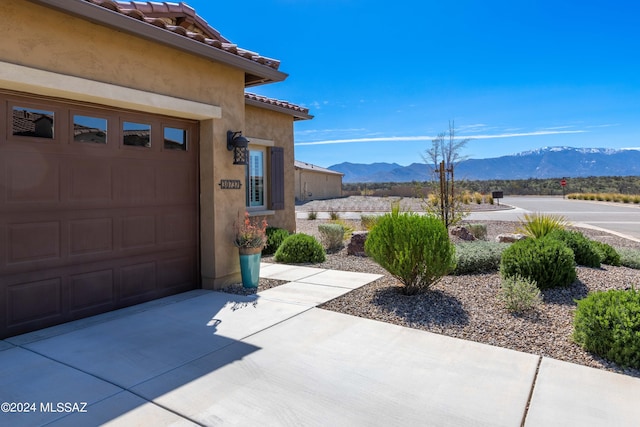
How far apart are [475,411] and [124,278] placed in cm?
483

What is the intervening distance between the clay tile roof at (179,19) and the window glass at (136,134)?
1.43 meters

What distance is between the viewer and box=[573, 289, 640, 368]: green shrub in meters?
3.74

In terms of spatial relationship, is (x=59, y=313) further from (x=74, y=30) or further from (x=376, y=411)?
(x=376, y=411)

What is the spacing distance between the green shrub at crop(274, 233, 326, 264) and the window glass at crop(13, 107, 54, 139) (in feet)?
17.7

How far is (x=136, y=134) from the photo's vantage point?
5.85m

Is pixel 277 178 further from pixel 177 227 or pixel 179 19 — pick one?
pixel 177 227

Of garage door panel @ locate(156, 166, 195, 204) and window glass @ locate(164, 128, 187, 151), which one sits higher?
window glass @ locate(164, 128, 187, 151)

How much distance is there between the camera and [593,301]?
425 centimetres

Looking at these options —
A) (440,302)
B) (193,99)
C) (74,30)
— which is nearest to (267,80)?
(193,99)

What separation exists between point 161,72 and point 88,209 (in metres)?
2.20

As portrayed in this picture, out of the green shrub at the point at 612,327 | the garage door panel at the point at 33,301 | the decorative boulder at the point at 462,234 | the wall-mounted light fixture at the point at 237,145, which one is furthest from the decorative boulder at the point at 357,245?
the garage door panel at the point at 33,301

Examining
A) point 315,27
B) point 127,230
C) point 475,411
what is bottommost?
point 475,411

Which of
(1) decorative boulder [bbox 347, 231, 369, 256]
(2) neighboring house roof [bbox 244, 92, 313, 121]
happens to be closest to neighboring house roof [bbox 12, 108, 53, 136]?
(2) neighboring house roof [bbox 244, 92, 313, 121]

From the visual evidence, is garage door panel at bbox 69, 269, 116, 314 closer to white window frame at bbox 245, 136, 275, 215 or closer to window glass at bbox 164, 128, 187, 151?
window glass at bbox 164, 128, 187, 151
